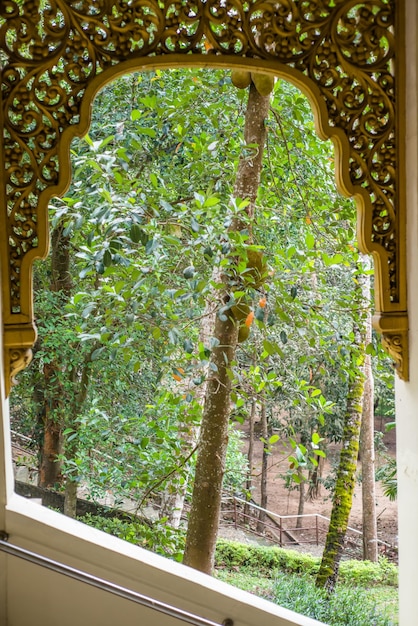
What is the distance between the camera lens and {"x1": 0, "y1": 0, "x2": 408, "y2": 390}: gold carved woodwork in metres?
2.04

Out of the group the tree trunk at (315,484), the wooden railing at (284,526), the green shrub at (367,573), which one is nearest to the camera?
the green shrub at (367,573)

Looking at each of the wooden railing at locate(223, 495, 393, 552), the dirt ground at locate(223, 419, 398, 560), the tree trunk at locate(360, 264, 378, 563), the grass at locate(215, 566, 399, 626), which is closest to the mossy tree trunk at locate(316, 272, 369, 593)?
the grass at locate(215, 566, 399, 626)

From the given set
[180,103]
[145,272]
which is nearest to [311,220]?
[180,103]

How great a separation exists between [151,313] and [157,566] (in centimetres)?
178

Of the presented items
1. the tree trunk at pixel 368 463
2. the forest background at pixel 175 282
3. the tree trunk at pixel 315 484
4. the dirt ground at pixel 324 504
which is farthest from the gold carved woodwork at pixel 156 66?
the tree trunk at pixel 315 484

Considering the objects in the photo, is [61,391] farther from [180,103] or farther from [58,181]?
[58,181]

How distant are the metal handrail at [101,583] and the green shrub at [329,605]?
266cm

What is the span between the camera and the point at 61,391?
19.1 feet

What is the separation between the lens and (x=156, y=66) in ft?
6.77

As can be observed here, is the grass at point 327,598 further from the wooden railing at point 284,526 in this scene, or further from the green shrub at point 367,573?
the wooden railing at point 284,526

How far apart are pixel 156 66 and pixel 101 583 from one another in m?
1.58

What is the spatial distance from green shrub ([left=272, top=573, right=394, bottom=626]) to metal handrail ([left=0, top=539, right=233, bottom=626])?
2660mm

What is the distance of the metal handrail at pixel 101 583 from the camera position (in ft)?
6.77

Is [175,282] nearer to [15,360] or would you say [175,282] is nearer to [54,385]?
[54,385]
